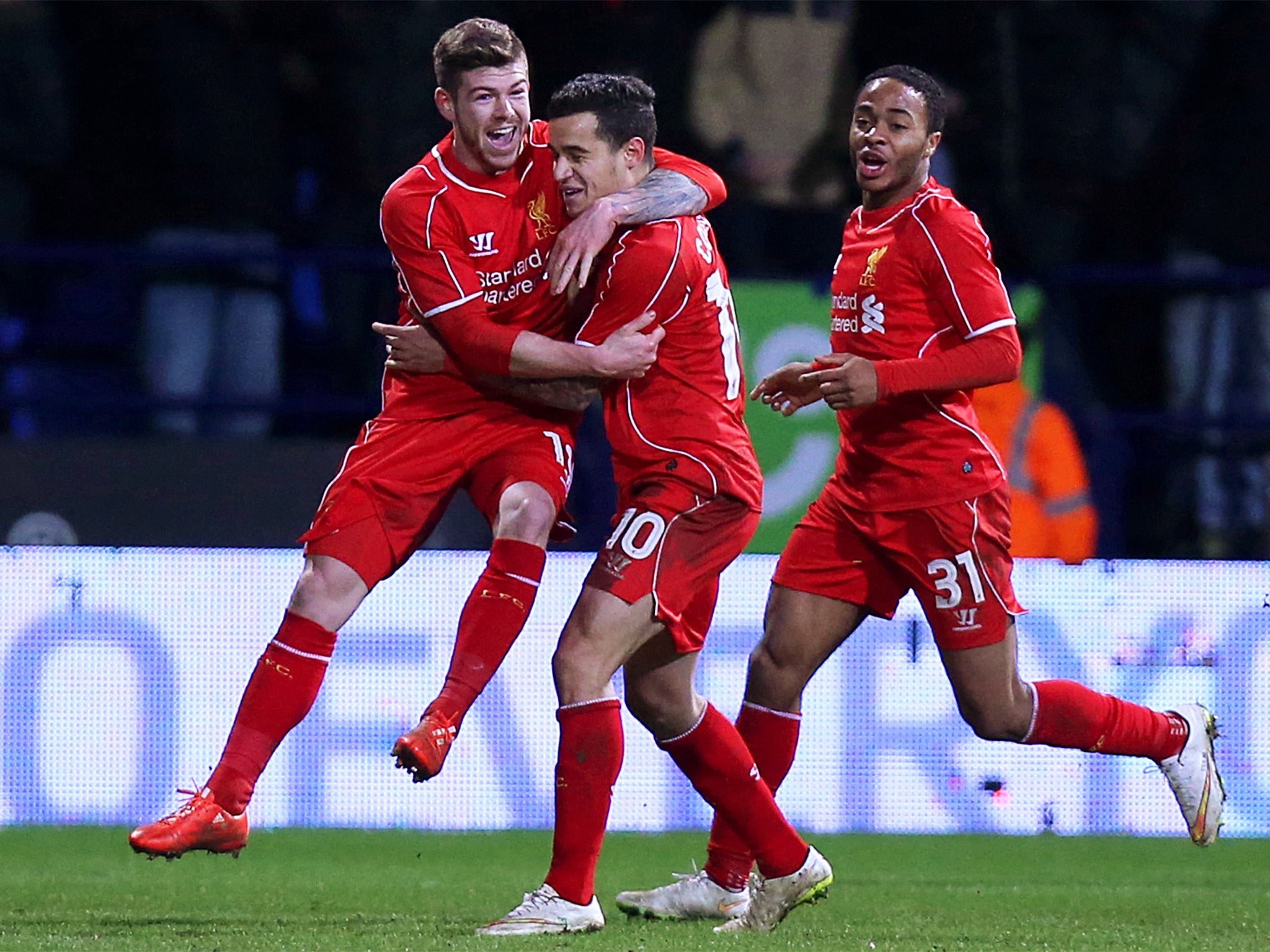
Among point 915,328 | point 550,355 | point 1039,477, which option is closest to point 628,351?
point 550,355

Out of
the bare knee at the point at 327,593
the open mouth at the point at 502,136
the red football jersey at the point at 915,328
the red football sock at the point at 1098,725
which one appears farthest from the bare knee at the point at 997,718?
the open mouth at the point at 502,136

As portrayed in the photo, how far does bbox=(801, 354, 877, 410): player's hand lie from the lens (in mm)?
4887

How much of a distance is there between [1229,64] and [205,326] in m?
4.80

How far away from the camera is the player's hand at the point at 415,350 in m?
5.29

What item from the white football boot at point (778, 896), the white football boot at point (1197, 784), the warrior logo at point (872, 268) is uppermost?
the warrior logo at point (872, 268)

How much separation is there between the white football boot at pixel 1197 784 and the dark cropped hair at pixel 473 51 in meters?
2.43

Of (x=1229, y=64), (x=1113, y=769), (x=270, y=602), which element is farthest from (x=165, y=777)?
(x=1229, y=64)

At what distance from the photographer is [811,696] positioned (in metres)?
7.14

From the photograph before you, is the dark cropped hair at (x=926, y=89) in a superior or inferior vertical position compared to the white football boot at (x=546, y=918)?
superior

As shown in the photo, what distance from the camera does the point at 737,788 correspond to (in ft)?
16.1

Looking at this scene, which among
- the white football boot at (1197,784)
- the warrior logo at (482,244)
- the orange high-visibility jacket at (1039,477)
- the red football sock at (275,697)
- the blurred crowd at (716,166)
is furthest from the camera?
the blurred crowd at (716,166)

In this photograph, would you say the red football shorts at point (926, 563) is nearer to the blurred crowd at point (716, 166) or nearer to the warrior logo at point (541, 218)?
the warrior logo at point (541, 218)

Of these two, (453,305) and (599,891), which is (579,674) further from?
(599,891)

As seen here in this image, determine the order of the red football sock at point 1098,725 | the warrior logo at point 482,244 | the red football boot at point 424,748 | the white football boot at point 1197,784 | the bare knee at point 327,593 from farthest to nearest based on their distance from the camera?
the white football boot at point 1197,784
the red football sock at point 1098,725
the warrior logo at point 482,244
the bare knee at point 327,593
the red football boot at point 424,748
